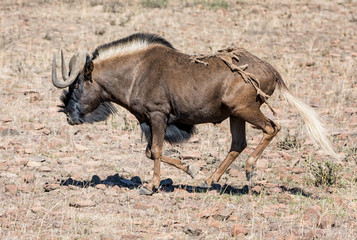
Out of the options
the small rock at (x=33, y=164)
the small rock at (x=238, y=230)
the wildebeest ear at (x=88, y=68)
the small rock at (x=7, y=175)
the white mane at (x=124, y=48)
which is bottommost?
the small rock at (x=33, y=164)

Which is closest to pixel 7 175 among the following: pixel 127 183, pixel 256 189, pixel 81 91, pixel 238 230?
pixel 81 91

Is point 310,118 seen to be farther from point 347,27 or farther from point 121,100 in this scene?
point 347,27

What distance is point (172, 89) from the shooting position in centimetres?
764

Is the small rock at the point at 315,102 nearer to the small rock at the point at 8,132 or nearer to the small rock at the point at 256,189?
the small rock at the point at 256,189

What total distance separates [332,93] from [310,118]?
185 inches

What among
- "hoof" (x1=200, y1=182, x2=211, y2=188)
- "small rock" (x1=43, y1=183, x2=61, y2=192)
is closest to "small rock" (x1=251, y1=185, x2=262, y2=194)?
"hoof" (x1=200, y1=182, x2=211, y2=188)

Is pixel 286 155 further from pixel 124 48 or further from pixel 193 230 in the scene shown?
pixel 193 230

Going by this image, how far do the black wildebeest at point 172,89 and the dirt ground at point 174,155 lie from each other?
24.5 inches

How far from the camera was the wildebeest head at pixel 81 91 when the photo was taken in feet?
25.6

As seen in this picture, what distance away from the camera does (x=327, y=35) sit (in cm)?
1739

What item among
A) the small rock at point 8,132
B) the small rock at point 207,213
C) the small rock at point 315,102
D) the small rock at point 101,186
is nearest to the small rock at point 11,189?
the small rock at point 101,186

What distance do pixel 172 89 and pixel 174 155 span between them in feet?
6.44

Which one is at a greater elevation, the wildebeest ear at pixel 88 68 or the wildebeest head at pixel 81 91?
the wildebeest ear at pixel 88 68

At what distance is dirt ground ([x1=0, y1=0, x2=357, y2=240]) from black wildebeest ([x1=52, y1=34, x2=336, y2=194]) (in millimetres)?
622
